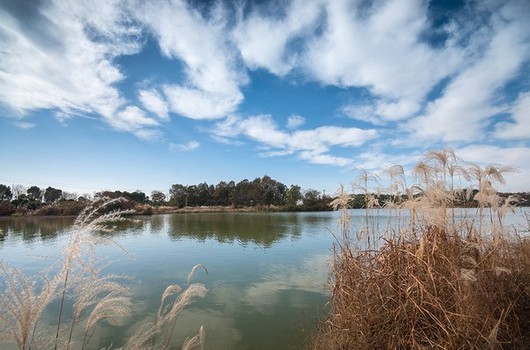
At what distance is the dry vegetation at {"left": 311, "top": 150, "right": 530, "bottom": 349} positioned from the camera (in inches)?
137

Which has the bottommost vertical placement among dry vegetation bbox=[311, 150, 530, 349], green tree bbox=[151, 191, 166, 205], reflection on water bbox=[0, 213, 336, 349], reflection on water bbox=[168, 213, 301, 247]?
reflection on water bbox=[0, 213, 336, 349]

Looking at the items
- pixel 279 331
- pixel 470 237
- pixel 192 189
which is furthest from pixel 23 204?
pixel 470 237

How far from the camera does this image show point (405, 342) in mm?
3643

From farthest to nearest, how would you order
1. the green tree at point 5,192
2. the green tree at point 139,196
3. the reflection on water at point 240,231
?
1. the green tree at point 139,196
2. the green tree at point 5,192
3. the reflection on water at point 240,231

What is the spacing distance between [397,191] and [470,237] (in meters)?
→ 1.43

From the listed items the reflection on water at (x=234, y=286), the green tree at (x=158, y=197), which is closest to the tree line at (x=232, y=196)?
the green tree at (x=158, y=197)

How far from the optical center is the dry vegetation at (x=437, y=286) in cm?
349

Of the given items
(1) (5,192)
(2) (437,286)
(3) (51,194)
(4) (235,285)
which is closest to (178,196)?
(3) (51,194)

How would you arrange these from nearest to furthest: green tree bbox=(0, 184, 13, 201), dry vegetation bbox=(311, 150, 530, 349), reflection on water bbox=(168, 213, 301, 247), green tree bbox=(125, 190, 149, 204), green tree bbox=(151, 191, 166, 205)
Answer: dry vegetation bbox=(311, 150, 530, 349) → reflection on water bbox=(168, 213, 301, 247) → green tree bbox=(0, 184, 13, 201) → green tree bbox=(125, 190, 149, 204) → green tree bbox=(151, 191, 166, 205)

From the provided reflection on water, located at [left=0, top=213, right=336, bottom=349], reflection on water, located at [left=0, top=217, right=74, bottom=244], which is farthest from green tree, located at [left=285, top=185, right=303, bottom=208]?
reflection on water, located at [left=0, top=213, right=336, bottom=349]

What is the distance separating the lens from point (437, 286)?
3803 millimetres

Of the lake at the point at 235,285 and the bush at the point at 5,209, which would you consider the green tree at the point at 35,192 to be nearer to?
the bush at the point at 5,209

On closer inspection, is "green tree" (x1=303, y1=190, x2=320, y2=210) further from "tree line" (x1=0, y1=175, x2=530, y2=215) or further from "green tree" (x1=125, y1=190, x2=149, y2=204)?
→ "green tree" (x1=125, y1=190, x2=149, y2=204)

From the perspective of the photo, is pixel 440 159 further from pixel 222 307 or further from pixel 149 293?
pixel 149 293
